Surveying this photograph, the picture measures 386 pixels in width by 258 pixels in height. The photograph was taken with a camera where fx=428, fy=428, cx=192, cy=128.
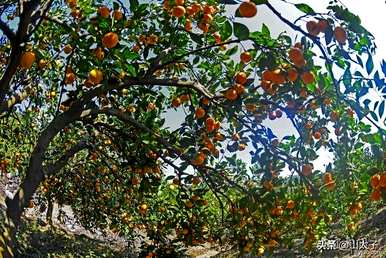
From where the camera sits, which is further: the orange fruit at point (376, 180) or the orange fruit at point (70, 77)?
the orange fruit at point (70, 77)

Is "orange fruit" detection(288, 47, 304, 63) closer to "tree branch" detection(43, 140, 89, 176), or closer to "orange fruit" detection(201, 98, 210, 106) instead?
"orange fruit" detection(201, 98, 210, 106)

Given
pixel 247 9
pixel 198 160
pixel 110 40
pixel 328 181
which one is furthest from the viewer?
pixel 198 160

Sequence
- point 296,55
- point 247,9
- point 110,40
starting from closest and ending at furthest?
point 247,9
point 296,55
point 110,40

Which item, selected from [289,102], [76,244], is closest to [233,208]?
[289,102]

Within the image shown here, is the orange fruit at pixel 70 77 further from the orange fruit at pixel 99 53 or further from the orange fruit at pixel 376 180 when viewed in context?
the orange fruit at pixel 376 180

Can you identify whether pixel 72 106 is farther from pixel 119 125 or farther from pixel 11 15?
pixel 11 15

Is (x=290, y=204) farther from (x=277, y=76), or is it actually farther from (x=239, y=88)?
(x=277, y=76)

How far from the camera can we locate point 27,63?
3141mm

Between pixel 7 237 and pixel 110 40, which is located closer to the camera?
pixel 110 40

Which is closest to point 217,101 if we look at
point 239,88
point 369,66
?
point 239,88

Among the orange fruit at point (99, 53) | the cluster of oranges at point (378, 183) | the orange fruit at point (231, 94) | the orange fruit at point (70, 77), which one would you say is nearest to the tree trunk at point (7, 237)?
the orange fruit at point (70, 77)

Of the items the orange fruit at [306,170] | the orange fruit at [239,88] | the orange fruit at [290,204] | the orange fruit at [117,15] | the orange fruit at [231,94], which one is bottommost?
the orange fruit at [290,204]

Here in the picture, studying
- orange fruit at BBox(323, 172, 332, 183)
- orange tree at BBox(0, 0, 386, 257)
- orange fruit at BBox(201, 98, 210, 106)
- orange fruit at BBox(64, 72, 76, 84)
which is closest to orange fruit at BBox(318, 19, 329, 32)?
orange tree at BBox(0, 0, 386, 257)

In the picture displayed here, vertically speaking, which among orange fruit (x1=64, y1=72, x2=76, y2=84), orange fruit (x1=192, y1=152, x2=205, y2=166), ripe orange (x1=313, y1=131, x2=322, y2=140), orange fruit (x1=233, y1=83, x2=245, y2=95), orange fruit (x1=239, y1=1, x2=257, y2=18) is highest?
orange fruit (x1=64, y1=72, x2=76, y2=84)
